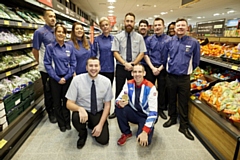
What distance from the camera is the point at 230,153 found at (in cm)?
189

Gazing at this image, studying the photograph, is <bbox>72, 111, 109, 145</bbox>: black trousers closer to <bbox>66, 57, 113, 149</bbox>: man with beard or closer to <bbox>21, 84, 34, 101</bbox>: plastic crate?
<bbox>66, 57, 113, 149</bbox>: man with beard

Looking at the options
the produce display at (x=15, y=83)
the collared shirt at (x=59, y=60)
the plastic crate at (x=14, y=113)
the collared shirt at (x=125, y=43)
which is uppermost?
the collared shirt at (x=125, y=43)

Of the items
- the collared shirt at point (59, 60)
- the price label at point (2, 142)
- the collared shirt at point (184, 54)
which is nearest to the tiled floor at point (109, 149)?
the price label at point (2, 142)

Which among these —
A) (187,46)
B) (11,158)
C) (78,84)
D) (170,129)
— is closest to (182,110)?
(170,129)

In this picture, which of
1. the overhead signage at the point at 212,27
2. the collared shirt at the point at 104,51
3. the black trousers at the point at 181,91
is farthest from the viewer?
the overhead signage at the point at 212,27

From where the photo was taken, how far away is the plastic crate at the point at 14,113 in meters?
2.30

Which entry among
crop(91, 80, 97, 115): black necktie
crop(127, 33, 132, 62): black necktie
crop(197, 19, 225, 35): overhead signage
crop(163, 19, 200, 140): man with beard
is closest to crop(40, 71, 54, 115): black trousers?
crop(91, 80, 97, 115): black necktie

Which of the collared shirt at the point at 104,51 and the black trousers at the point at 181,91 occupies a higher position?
the collared shirt at the point at 104,51

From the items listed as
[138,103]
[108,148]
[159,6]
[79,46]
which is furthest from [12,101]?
[159,6]

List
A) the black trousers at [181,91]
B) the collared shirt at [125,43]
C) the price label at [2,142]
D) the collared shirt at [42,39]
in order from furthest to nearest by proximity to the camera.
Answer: the collared shirt at [125,43], the collared shirt at [42,39], the black trousers at [181,91], the price label at [2,142]

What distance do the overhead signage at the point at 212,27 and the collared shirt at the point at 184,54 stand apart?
130cm

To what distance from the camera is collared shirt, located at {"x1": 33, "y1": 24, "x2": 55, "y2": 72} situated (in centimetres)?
267

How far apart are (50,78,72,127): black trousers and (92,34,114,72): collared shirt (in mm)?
649

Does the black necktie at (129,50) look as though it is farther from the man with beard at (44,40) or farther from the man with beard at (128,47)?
the man with beard at (44,40)
